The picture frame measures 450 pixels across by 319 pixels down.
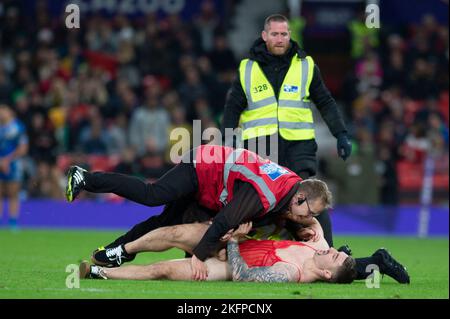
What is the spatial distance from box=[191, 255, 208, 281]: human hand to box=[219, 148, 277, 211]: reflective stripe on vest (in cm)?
60

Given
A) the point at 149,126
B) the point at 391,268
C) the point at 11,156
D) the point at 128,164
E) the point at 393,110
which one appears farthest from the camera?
the point at 393,110

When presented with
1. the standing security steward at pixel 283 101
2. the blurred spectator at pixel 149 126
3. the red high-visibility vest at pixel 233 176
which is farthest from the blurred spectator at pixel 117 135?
the red high-visibility vest at pixel 233 176

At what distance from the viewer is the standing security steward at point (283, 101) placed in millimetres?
11109

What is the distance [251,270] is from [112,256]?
1312mm

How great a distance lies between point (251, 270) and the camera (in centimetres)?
951

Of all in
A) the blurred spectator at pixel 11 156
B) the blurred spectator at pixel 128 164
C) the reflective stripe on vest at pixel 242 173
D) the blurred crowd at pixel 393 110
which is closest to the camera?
the reflective stripe on vest at pixel 242 173

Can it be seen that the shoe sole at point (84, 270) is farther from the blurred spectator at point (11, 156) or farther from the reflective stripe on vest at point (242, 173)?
the blurred spectator at point (11, 156)

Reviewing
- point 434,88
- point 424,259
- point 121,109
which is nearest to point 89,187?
point 424,259

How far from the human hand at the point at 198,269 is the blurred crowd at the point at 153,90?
9868 mm

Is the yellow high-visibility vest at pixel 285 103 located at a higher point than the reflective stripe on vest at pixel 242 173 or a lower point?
higher

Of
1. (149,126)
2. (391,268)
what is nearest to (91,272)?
(391,268)

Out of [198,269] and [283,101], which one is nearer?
[198,269]

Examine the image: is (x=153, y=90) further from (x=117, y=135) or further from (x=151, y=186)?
(x=151, y=186)
